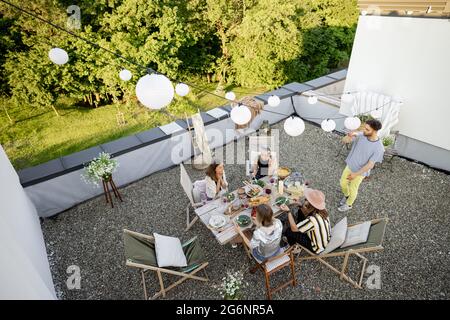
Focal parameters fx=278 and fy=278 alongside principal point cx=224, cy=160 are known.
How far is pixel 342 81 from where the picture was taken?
9.22 m

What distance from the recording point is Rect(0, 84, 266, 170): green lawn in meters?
9.84

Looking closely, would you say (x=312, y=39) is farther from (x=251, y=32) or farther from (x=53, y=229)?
(x=53, y=229)

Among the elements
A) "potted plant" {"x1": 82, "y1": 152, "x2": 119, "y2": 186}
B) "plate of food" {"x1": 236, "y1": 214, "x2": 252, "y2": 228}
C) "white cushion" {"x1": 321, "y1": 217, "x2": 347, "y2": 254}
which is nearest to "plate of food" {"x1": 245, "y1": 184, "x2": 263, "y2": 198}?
"plate of food" {"x1": 236, "y1": 214, "x2": 252, "y2": 228}

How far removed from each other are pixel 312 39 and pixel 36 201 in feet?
46.5

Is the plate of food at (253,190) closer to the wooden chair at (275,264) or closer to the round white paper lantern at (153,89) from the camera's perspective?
the wooden chair at (275,264)

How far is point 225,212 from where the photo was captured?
4535mm

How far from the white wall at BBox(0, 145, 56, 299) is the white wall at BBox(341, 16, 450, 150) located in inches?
302

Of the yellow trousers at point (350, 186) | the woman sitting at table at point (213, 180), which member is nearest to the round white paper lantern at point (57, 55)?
the woman sitting at table at point (213, 180)

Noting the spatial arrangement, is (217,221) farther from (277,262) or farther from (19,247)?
(19,247)

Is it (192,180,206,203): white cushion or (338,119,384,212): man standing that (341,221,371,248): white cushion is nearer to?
(338,119,384,212): man standing

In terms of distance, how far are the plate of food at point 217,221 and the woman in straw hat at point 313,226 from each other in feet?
3.36

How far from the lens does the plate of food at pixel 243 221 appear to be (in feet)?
14.0
